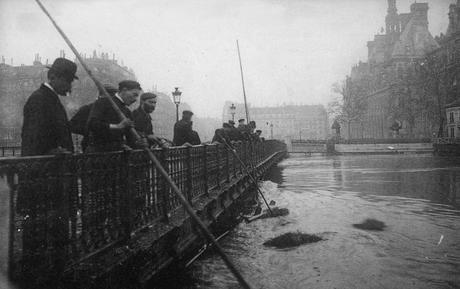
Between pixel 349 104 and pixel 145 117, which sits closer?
pixel 145 117

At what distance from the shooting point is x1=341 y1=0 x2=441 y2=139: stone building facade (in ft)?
177

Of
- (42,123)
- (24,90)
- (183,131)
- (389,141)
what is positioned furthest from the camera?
(24,90)

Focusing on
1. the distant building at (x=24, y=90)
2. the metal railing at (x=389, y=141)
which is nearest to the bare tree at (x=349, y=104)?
the metal railing at (x=389, y=141)

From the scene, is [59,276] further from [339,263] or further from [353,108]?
[353,108]

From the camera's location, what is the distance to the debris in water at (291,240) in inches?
289

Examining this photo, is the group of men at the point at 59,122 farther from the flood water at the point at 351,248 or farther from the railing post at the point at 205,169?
the railing post at the point at 205,169

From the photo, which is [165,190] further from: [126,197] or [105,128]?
[105,128]

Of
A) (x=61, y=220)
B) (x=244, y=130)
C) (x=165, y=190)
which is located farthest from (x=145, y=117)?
(x=244, y=130)

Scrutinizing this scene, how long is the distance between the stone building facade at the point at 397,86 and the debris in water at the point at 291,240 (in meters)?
50.6

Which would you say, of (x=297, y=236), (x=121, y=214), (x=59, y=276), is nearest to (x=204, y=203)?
(x=297, y=236)

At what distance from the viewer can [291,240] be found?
743cm

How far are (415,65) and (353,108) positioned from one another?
14431 millimetres

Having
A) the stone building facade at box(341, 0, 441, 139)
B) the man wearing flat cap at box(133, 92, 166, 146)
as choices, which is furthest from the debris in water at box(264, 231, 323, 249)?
the stone building facade at box(341, 0, 441, 139)

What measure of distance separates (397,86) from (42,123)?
65972 mm
